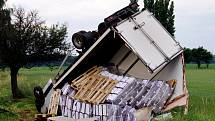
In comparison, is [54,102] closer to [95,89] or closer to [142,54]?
[95,89]

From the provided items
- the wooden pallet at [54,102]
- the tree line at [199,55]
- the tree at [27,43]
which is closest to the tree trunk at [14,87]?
the tree at [27,43]

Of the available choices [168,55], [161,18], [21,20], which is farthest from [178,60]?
[161,18]

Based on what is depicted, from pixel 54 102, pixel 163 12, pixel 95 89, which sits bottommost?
pixel 54 102

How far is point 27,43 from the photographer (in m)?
20.0

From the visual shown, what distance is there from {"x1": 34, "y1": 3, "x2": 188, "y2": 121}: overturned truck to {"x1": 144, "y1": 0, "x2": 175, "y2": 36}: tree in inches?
1596

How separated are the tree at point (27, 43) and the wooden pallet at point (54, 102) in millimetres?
6340

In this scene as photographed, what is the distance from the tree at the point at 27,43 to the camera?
→ 19.7 metres

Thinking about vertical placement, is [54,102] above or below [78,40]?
below

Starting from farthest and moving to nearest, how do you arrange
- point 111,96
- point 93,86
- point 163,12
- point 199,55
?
point 199,55
point 163,12
point 93,86
point 111,96

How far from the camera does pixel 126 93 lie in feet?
37.4

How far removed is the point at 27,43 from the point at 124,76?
27.7ft

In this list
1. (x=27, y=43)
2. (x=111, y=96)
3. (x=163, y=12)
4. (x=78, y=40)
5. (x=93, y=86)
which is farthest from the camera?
(x=163, y=12)

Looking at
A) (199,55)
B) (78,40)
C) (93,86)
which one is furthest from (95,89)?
(199,55)

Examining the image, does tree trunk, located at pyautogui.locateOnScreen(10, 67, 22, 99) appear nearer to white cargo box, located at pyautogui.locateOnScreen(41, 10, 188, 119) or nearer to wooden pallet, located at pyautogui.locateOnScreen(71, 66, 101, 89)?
white cargo box, located at pyautogui.locateOnScreen(41, 10, 188, 119)
